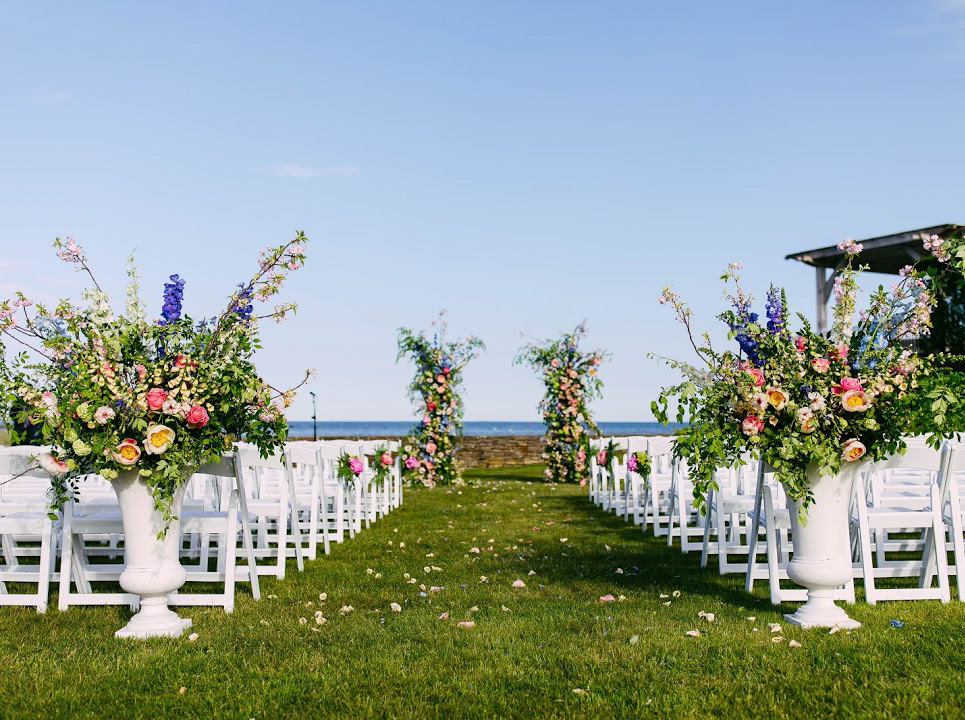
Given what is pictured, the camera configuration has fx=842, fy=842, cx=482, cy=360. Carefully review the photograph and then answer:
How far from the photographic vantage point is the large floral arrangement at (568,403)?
15609mm

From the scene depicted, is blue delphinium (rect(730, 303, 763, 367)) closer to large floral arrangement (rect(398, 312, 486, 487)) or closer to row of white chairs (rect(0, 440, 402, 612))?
row of white chairs (rect(0, 440, 402, 612))

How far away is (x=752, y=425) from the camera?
4527 millimetres

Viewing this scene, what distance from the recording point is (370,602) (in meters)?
5.59

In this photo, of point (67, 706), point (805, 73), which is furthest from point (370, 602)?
point (805, 73)

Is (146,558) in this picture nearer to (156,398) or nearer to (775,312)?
(156,398)

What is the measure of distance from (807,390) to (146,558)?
3.87 meters

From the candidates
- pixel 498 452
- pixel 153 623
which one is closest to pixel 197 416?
pixel 153 623

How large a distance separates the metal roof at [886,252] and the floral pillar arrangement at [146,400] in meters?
9.98

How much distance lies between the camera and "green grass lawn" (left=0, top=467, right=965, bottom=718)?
3.48m

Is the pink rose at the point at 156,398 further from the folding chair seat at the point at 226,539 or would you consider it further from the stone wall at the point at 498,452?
the stone wall at the point at 498,452

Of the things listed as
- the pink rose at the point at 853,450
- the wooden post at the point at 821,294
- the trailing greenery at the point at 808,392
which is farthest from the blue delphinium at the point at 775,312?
the wooden post at the point at 821,294

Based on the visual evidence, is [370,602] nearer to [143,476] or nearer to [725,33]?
[143,476]

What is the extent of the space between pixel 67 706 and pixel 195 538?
433 cm

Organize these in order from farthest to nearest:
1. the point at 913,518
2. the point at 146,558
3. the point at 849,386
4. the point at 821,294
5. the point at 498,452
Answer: the point at 498,452, the point at 821,294, the point at 913,518, the point at 146,558, the point at 849,386
